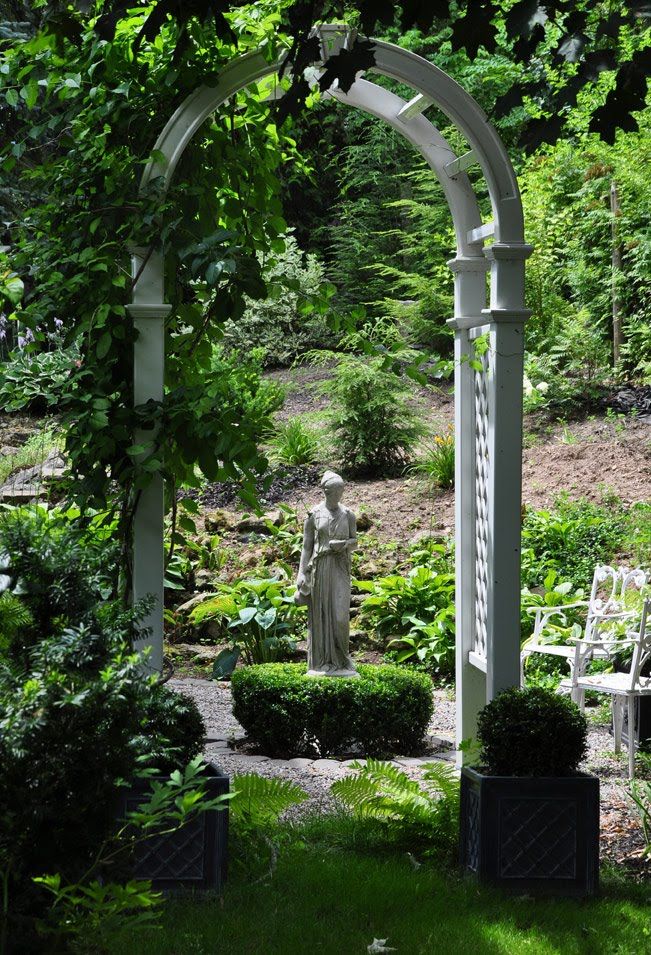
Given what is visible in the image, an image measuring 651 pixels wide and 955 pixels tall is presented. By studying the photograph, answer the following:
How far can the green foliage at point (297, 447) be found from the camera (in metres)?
12.3

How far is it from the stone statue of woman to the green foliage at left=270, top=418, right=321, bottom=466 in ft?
18.1

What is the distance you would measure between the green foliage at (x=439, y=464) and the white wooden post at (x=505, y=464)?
6.95m

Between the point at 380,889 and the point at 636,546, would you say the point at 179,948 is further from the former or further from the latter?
the point at 636,546

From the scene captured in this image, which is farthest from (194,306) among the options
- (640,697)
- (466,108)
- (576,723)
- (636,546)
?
(636,546)

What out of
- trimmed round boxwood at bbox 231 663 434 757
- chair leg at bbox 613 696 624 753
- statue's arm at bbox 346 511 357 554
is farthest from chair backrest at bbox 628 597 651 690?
statue's arm at bbox 346 511 357 554

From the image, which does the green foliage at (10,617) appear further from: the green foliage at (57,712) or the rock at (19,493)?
the rock at (19,493)

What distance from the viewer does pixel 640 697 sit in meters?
6.58

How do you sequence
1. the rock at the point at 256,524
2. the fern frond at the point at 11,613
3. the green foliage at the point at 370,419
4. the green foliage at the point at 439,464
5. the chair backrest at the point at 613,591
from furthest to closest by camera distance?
1. the green foliage at the point at 370,419
2. the green foliage at the point at 439,464
3. the rock at the point at 256,524
4. the chair backrest at the point at 613,591
5. the fern frond at the point at 11,613

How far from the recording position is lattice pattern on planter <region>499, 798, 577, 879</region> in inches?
155

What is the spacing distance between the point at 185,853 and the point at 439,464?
8017mm

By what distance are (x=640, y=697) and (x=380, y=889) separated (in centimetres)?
318

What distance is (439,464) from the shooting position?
11445 mm

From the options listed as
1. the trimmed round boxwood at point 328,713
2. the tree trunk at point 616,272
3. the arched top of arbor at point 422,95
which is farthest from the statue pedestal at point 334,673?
the tree trunk at point 616,272

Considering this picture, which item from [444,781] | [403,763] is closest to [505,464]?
[444,781]
